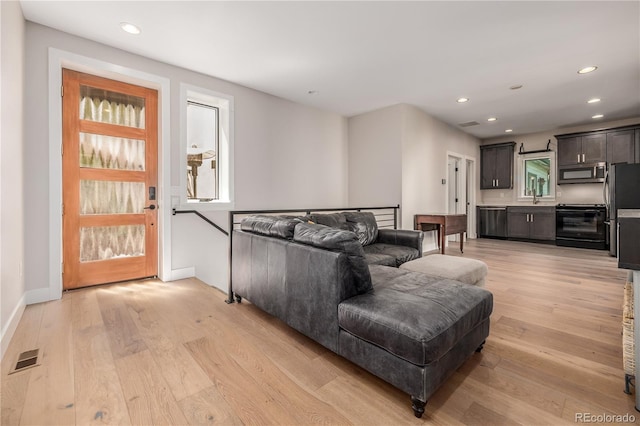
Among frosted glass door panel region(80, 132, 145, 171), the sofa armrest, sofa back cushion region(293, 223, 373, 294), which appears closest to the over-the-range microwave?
the sofa armrest

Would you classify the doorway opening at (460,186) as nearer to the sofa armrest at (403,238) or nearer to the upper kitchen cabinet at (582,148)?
the upper kitchen cabinet at (582,148)

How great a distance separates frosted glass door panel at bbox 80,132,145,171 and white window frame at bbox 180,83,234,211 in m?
0.49

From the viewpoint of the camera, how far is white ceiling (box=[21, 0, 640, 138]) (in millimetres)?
2480

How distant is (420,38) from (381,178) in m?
2.56

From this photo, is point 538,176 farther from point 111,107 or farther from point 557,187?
point 111,107

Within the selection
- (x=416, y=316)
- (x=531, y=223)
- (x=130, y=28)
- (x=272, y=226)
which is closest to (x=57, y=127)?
(x=130, y=28)

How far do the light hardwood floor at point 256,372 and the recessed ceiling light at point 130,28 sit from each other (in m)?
2.63

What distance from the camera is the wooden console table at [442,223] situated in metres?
4.95

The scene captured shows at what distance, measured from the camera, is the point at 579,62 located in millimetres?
3443

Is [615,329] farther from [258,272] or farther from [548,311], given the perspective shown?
[258,272]

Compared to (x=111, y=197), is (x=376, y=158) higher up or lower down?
higher up

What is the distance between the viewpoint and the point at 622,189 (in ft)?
15.9

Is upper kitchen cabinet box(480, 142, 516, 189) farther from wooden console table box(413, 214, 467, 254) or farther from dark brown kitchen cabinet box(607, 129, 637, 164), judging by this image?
wooden console table box(413, 214, 467, 254)

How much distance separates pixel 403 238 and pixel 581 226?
16.3ft
